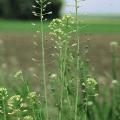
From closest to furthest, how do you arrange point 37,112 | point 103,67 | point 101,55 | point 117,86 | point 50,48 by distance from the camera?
point 50,48, point 37,112, point 117,86, point 103,67, point 101,55

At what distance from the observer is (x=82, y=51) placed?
8.36ft

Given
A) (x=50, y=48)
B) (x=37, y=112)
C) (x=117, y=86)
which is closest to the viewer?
(x=50, y=48)

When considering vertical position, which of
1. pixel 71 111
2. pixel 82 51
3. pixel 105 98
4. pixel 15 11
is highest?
pixel 82 51

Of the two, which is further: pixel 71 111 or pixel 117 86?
pixel 117 86

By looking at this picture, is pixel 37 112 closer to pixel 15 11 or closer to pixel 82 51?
pixel 82 51

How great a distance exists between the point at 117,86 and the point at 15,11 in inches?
1747

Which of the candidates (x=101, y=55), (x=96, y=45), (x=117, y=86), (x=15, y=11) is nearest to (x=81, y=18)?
(x=117, y=86)

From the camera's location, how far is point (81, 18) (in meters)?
2.54

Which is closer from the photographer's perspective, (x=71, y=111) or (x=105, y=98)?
(x=71, y=111)

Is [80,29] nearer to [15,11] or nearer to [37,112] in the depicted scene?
[37,112]

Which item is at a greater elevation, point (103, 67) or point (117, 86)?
point (117, 86)

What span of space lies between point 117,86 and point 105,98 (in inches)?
9.0

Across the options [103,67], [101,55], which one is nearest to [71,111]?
[103,67]

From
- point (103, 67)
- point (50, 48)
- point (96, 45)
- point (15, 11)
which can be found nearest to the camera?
point (50, 48)
